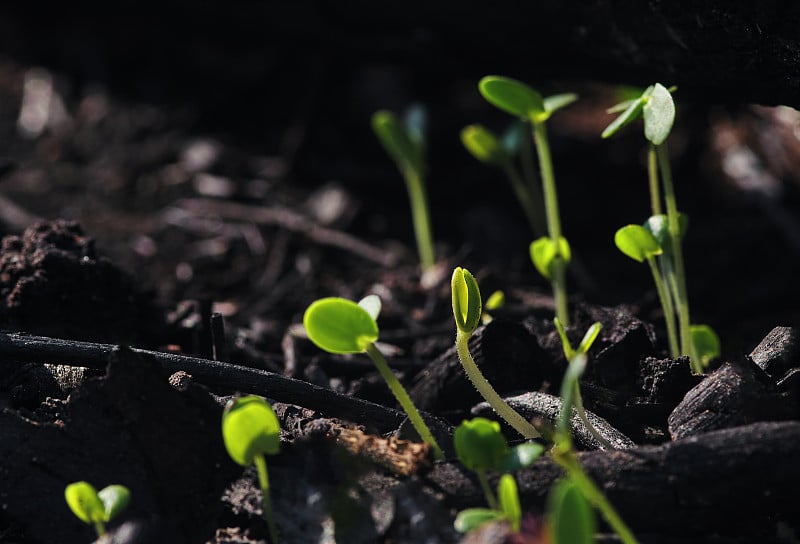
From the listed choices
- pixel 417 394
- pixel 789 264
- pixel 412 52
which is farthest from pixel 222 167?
pixel 789 264

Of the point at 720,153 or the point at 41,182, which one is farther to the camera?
the point at 41,182

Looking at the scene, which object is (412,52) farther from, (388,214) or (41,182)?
(41,182)

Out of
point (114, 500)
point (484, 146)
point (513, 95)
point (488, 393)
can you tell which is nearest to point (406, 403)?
point (488, 393)

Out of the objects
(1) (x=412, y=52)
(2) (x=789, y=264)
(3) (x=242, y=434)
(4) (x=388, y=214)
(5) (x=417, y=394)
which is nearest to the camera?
(3) (x=242, y=434)

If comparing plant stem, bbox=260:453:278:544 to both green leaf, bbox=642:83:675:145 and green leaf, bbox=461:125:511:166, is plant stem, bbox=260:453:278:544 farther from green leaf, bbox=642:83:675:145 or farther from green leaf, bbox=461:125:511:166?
green leaf, bbox=461:125:511:166

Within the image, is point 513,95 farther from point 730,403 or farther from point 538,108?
point 730,403
